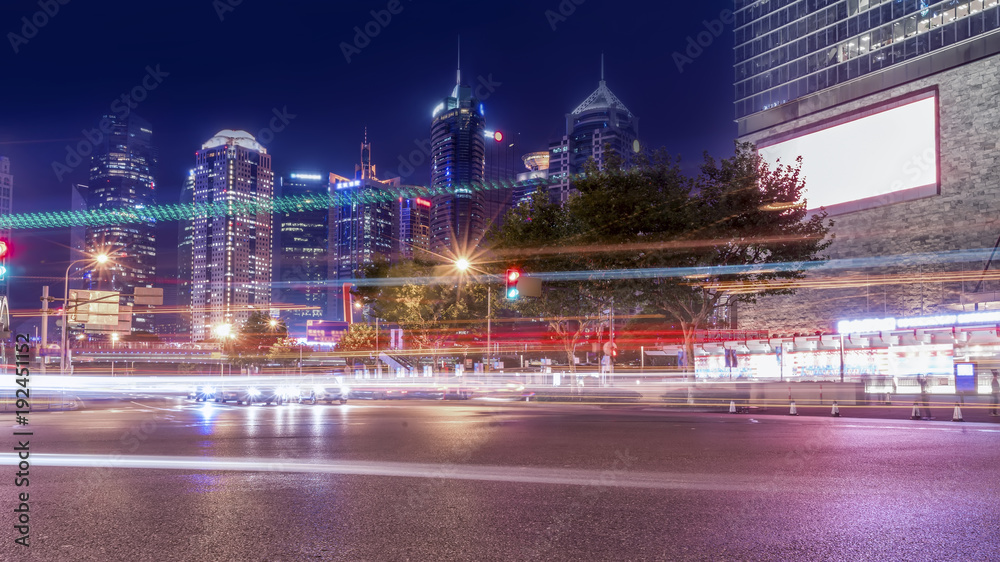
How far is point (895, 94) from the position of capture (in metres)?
50.0

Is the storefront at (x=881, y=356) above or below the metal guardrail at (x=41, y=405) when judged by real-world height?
above

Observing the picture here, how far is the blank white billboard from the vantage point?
48.3 metres

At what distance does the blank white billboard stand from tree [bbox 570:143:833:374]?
600 inches

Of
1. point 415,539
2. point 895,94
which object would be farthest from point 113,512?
point 895,94

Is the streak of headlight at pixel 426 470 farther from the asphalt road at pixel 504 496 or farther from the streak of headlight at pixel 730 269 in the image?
the streak of headlight at pixel 730 269

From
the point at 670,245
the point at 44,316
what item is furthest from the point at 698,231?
the point at 44,316

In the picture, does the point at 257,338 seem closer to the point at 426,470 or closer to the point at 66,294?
the point at 66,294

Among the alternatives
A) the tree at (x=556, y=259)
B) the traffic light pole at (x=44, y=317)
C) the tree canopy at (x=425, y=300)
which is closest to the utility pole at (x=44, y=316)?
the traffic light pole at (x=44, y=317)

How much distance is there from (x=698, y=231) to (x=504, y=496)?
87.9 feet

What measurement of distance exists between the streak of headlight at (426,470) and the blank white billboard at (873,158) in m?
42.6

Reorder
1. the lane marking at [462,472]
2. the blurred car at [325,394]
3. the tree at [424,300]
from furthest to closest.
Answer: the tree at [424,300]
the blurred car at [325,394]
the lane marking at [462,472]

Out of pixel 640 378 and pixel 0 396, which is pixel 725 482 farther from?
pixel 0 396

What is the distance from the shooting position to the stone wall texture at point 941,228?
44656 mm

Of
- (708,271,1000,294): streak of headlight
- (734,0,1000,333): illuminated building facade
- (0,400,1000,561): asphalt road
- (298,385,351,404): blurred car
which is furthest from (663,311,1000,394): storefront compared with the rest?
(298,385,351,404): blurred car
